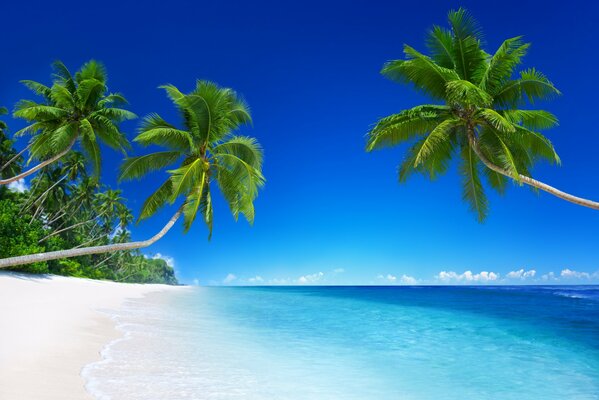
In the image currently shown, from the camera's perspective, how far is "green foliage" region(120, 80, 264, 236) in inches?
432

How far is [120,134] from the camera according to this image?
1429cm

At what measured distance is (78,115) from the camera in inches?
553

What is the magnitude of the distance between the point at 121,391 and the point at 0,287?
12.4 metres

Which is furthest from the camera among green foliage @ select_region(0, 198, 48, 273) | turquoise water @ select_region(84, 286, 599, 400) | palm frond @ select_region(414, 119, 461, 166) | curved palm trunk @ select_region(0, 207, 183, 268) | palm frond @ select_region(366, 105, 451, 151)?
green foliage @ select_region(0, 198, 48, 273)

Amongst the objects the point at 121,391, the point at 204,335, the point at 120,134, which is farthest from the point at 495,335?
the point at 120,134

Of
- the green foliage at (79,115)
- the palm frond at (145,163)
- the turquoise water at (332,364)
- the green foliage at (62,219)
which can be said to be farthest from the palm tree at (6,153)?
the turquoise water at (332,364)

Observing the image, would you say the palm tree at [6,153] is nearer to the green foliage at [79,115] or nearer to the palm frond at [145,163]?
the green foliage at [79,115]

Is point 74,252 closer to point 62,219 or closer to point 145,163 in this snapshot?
point 145,163

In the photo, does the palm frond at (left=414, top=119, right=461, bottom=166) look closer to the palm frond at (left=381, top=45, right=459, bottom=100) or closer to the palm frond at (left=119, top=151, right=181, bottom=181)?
the palm frond at (left=381, top=45, right=459, bottom=100)

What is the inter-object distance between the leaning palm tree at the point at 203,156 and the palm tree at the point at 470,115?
403cm

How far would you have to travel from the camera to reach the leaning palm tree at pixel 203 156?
10.9m

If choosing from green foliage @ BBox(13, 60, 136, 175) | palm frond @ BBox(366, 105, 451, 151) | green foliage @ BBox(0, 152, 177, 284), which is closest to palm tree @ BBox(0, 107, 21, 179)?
green foliage @ BBox(0, 152, 177, 284)

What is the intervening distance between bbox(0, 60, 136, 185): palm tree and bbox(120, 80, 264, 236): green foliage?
3.26m

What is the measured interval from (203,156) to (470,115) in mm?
7424
